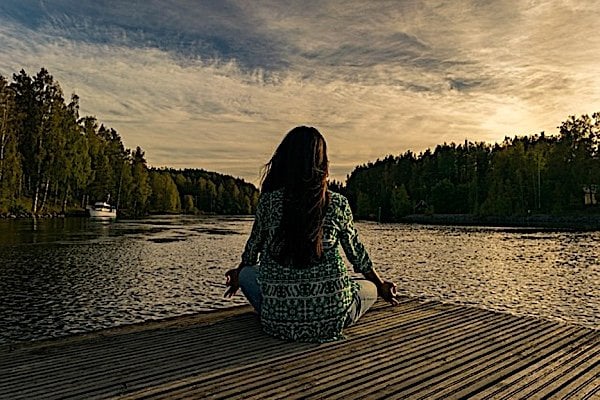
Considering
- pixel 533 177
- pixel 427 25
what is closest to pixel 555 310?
pixel 427 25

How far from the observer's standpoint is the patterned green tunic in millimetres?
4965

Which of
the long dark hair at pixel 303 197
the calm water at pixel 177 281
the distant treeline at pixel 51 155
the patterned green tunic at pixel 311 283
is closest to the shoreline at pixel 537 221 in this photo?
the calm water at pixel 177 281

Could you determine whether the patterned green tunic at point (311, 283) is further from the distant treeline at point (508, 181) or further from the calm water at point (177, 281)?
the distant treeline at point (508, 181)

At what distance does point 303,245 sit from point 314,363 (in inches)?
42.0

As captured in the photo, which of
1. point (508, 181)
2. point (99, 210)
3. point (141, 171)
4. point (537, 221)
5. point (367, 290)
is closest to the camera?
point (367, 290)

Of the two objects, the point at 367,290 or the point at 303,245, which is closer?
the point at 303,245

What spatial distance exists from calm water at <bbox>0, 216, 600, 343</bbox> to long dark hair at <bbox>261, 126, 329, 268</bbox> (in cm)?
772

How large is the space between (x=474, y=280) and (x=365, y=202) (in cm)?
11488

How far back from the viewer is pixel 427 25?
2478cm

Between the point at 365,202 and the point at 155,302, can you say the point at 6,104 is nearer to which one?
the point at 155,302

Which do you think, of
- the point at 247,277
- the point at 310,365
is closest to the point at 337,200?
the point at 247,277

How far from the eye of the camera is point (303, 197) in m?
4.87

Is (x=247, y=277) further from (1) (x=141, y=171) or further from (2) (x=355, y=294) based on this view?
(1) (x=141, y=171)

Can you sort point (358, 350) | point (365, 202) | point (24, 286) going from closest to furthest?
point (358, 350) → point (24, 286) → point (365, 202)
